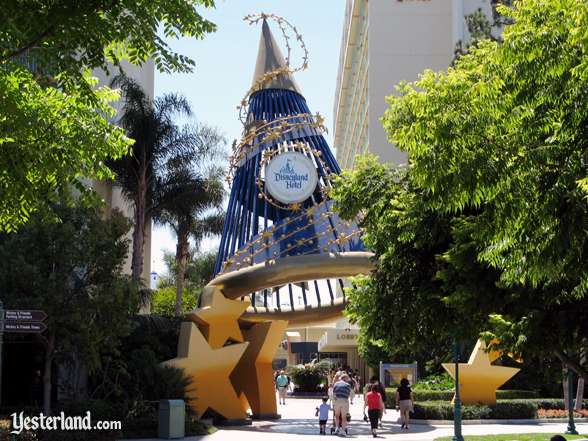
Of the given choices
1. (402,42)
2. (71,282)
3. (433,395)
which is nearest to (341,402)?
(71,282)

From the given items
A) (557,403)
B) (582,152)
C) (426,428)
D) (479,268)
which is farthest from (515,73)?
(557,403)

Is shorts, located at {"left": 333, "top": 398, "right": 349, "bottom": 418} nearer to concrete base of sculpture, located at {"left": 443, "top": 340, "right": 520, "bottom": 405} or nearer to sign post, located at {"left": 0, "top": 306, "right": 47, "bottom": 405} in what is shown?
concrete base of sculpture, located at {"left": 443, "top": 340, "right": 520, "bottom": 405}

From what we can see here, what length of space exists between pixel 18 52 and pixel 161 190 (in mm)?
25496

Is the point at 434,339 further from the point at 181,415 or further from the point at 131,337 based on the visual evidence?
the point at 131,337

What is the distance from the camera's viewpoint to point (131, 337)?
27250 mm

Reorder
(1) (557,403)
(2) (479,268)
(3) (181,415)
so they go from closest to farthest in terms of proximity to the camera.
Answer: (2) (479,268), (3) (181,415), (1) (557,403)

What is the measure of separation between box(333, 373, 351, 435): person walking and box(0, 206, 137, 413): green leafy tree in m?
5.95

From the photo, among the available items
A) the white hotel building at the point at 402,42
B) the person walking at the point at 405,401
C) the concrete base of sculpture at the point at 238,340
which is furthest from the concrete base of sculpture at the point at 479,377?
the white hotel building at the point at 402,42

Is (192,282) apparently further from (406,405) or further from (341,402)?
(341,402)

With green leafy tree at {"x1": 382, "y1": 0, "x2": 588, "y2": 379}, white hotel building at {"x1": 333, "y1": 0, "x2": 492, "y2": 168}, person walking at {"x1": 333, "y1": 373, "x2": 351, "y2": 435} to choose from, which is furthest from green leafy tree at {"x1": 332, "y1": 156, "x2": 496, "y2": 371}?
white hotel building at {"x1": 333, "y1": 0, "x2": 492, "y2": 168}

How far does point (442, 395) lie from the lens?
105ft

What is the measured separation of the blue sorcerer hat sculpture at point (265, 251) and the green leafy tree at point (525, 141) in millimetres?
17179

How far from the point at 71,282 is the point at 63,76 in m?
13.3

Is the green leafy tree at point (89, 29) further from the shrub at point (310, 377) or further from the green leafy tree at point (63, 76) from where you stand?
the shrub at point (310, 377)
